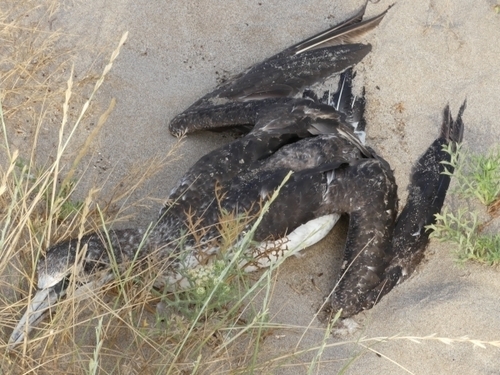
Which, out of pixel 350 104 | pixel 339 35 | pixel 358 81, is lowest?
pixel 350 104

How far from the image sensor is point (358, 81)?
5.97 metres

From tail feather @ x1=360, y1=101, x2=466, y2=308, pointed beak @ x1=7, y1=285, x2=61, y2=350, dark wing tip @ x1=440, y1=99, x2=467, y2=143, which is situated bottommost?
tail feather @ x1=360, y1=101, x2=466, y2=308

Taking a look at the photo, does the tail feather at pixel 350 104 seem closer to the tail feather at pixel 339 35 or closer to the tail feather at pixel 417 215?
the tail feather at pixel 339 35

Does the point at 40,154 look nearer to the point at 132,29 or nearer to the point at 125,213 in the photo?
the point at 125,213

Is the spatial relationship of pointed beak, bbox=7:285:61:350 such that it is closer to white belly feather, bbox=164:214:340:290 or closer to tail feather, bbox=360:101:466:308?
white belly feather, bbox=164:214:340:290

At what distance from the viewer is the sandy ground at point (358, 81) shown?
15.6 feet

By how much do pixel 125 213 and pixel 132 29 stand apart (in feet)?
5.67

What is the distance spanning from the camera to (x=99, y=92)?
19.0 ft

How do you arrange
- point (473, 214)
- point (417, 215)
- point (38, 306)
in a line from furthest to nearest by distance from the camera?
point (417, 215)
point (473, 214)
point (38, 306)

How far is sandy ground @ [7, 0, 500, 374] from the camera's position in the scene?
477 centimetres

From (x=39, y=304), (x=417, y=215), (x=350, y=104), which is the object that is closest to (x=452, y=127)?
(x=350, y=104)

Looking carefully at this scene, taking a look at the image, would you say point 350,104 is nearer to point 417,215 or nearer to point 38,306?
point 417,215

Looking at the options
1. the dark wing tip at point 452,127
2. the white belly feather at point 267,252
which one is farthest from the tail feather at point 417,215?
the white belly feather at point 267,252

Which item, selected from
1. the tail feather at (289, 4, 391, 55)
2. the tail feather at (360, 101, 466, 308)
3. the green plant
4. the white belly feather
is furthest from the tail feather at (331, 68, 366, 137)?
the white belly feather
